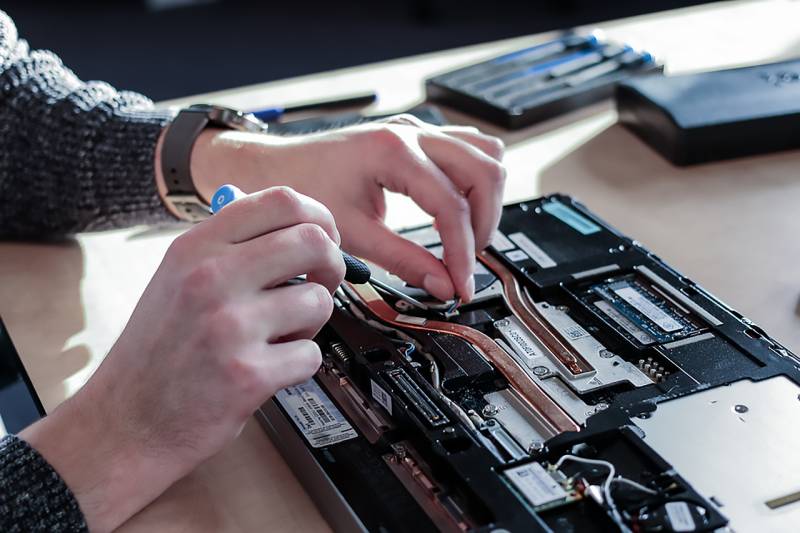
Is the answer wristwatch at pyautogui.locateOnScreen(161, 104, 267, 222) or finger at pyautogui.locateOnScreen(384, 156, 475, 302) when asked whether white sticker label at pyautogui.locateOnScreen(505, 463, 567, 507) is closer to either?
finger at pyautogui.locateOnScreen(384, 156, 475, 302)

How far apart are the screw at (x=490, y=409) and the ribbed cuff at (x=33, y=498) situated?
0.31 metres

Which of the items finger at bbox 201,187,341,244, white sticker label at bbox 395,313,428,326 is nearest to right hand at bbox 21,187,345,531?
finger at bbox 201,187,341,244

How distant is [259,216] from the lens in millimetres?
752

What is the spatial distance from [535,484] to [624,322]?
0.25 m

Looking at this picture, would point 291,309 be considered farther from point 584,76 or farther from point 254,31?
point 254,31

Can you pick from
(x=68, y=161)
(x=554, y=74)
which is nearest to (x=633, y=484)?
(x=68, y=161)

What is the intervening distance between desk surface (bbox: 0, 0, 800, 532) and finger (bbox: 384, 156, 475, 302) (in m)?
0.19

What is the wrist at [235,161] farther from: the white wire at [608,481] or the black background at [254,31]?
the black background at [254,31]

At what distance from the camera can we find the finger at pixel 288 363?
0.72 metres

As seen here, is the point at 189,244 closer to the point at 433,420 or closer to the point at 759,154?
the point at 433,420

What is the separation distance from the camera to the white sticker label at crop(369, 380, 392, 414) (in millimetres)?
771

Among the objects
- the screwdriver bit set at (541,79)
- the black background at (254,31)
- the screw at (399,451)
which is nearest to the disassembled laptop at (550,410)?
the screw at (399,451)

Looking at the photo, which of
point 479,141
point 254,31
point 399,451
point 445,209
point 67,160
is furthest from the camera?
point 254,31

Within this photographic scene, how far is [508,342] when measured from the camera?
34.0 inches
